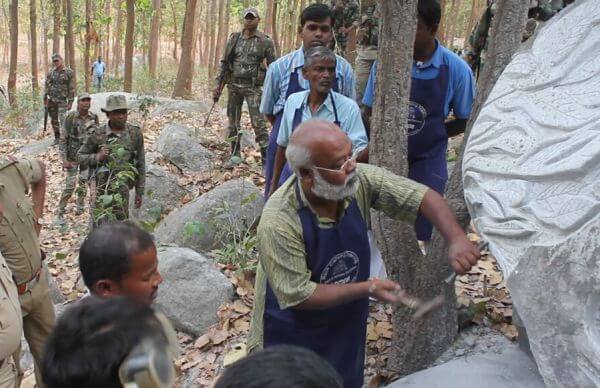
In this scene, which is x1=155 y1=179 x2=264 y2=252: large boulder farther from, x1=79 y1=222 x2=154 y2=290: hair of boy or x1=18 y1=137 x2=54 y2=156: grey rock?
x1=18 y1=137 x2=54 y2=156: grey rock

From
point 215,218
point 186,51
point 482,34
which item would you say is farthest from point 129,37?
point 482,34

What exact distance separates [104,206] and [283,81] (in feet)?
8.41

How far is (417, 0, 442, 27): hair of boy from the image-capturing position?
3.13m

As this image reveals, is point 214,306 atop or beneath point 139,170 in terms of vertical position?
beneath

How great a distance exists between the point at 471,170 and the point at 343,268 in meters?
0.62

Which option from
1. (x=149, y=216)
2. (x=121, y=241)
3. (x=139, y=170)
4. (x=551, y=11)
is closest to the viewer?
(x=121, y=241)

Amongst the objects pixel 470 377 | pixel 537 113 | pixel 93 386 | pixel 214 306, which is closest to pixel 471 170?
pixel 537 113

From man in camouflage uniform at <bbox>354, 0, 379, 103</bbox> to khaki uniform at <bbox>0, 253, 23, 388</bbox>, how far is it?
3498 millimetres

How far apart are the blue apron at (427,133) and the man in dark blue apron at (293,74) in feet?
2.63

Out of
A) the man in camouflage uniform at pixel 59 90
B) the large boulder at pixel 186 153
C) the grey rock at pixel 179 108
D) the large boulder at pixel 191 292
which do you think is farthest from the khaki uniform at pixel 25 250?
the man in camouflage uniform at pixel 59 90

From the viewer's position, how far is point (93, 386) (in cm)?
120

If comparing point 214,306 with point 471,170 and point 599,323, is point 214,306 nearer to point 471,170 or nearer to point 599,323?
point 471,170

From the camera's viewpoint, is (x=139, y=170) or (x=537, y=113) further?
(x=139, y=170)

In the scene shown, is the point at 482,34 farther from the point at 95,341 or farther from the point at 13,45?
the point at 13,45
